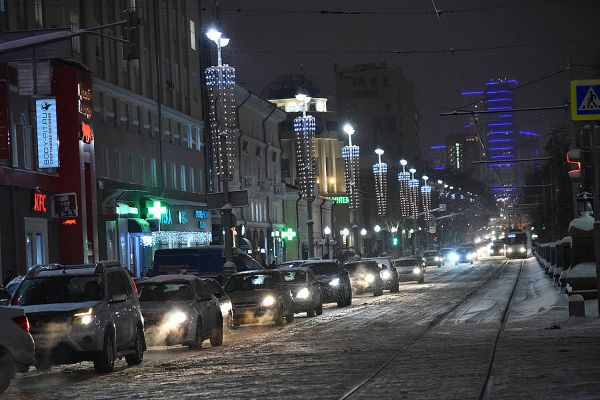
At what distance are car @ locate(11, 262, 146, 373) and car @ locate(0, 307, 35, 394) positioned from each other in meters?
3.06

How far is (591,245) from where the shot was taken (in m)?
35.6

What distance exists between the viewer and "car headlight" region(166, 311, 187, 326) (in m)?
25.4

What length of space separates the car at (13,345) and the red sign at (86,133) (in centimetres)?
3513

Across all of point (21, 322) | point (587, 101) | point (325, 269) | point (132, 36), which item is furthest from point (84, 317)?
point (325, 269)

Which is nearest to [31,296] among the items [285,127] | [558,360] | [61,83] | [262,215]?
[558,360]

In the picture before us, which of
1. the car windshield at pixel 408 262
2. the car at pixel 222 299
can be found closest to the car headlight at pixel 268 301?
the car at pixel 222 299

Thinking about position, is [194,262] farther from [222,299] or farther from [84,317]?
[84,317]

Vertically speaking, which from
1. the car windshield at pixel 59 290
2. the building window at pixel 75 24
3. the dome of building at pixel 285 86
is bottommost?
the car windshield at pixel 59 290

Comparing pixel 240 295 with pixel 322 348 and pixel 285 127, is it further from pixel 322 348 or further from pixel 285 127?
pixel 285 127

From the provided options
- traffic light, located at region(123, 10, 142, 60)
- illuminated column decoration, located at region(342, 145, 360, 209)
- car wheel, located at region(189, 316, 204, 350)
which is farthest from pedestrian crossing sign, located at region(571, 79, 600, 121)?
illuminated column decoration, located at region(342, 145, 360, 209)

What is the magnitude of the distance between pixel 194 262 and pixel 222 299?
1593 cm

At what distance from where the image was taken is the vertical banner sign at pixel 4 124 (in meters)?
41.9

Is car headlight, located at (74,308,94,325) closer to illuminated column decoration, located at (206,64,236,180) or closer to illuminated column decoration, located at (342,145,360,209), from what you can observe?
illuminated column decoration, located at (206,64,236,180)

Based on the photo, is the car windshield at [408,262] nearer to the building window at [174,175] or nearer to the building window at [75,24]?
the building window at [174,175]
